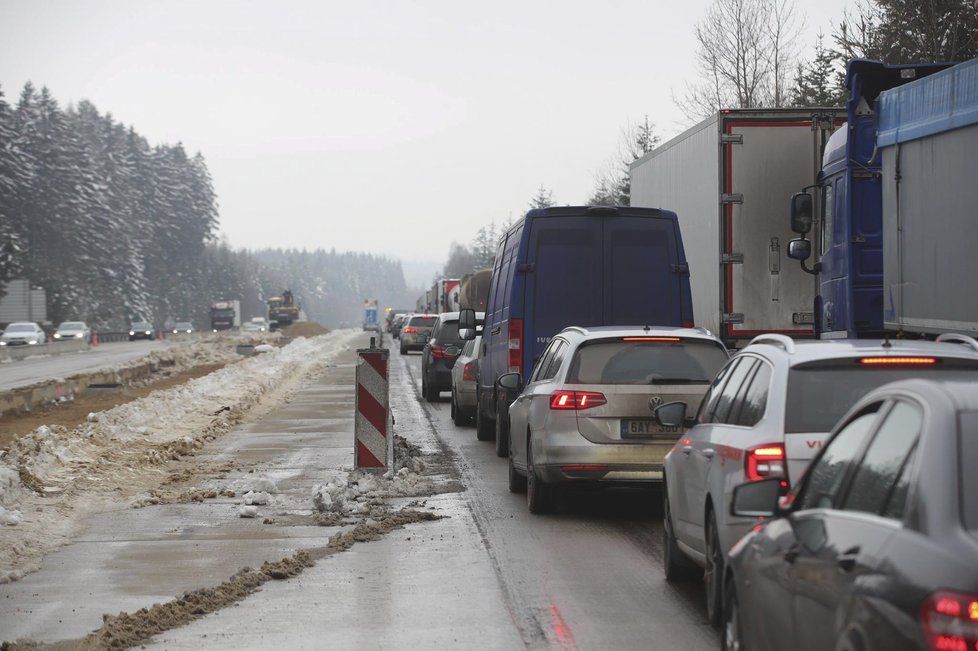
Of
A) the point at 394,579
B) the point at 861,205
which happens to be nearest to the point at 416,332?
the point at 861,205

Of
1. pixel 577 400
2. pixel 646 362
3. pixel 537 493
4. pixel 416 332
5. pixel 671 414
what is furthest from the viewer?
pixel 416 332

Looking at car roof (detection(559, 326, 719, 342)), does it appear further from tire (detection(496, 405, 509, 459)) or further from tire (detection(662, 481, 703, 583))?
tire (detection(496, 405, 509, 459))

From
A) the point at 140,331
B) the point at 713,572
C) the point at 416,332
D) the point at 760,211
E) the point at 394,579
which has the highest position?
the point at 760,211

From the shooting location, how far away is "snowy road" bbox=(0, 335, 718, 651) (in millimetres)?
7156

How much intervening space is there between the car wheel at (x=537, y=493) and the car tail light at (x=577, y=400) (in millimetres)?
661

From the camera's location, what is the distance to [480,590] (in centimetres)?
834

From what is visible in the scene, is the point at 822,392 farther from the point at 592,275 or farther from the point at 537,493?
the point at 592,275

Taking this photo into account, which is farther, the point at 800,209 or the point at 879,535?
the point at 800,209

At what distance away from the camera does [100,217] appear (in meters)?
106

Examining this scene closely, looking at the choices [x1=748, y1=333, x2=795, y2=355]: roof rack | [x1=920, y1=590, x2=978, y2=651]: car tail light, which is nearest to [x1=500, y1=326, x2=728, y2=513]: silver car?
[x1=748, y1=333, x2=795, y2=355]: roof rack

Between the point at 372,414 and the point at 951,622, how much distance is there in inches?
446

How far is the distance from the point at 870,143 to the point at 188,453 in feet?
29.8

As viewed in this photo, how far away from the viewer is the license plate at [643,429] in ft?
36.5

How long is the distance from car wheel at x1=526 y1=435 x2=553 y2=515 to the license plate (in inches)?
33.8
